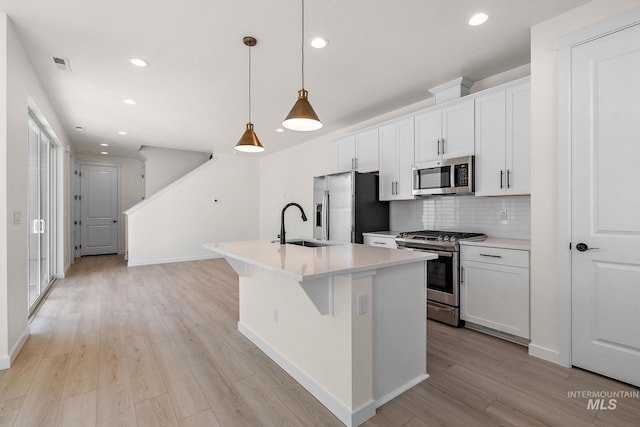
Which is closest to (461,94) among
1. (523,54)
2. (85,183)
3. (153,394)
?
(523,54)

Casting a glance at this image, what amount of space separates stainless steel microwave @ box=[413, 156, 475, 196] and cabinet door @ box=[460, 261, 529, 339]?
0.83 m

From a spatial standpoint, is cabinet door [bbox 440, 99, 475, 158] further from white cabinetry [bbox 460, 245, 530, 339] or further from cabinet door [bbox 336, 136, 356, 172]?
cabinet door [bbox 336, 136, 356, 172]

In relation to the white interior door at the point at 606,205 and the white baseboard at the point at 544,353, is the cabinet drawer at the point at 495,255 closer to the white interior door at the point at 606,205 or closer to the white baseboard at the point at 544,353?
the white interior door at the point at 606,205

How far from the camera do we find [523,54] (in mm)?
2904

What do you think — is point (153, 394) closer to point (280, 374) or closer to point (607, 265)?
point (280, 374)

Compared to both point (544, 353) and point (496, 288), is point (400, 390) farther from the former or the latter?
point (496, 288)

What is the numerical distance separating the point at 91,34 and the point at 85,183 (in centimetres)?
672

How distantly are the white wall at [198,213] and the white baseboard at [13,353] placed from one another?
13.2ft

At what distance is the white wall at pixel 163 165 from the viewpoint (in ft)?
24.7

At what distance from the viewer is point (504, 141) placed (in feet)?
9.66

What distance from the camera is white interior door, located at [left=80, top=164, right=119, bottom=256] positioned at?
7.86 meters

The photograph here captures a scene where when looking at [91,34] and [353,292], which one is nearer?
[353,292]

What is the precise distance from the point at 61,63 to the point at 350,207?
354 centimetres

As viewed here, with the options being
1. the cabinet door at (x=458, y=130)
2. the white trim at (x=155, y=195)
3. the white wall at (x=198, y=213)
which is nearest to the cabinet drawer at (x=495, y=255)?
the cabinet door at (x=458, y=130)
